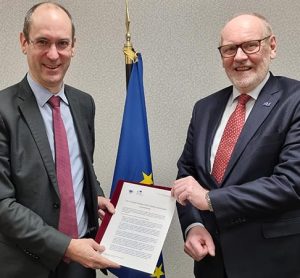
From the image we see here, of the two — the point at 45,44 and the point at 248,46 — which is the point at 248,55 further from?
the point at 45,44

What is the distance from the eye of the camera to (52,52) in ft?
4.81

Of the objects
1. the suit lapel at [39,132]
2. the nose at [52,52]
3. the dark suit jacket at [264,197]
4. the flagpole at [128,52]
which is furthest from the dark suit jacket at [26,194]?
the flagpole at [128,52]

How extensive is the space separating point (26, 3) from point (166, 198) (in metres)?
1.73

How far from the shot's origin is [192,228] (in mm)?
1593

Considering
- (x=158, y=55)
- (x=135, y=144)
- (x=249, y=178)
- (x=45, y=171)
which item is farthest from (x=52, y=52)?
(x=158, y=55)

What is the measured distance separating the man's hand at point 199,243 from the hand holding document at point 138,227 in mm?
152

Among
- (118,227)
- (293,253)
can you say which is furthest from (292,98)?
(118,227)

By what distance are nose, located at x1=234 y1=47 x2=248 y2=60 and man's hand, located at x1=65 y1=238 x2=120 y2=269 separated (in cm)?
99

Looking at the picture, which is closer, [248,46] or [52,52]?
[52,52]

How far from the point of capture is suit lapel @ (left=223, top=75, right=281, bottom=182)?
4.89 ft

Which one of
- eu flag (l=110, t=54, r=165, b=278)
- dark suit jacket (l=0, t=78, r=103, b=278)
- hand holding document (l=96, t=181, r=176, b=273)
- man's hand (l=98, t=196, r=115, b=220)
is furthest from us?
eu flag (l=110, t=54, r=165, b=278)

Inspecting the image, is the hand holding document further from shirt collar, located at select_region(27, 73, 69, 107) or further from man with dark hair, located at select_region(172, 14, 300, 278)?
shirt collar, located at select_region(27, 73, 69, 107)

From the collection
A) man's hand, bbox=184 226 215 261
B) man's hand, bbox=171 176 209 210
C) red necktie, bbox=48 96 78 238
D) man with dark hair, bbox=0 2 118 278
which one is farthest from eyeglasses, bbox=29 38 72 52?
man's hand, bbox=184 226 215 261

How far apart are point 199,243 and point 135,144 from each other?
2.50ft
